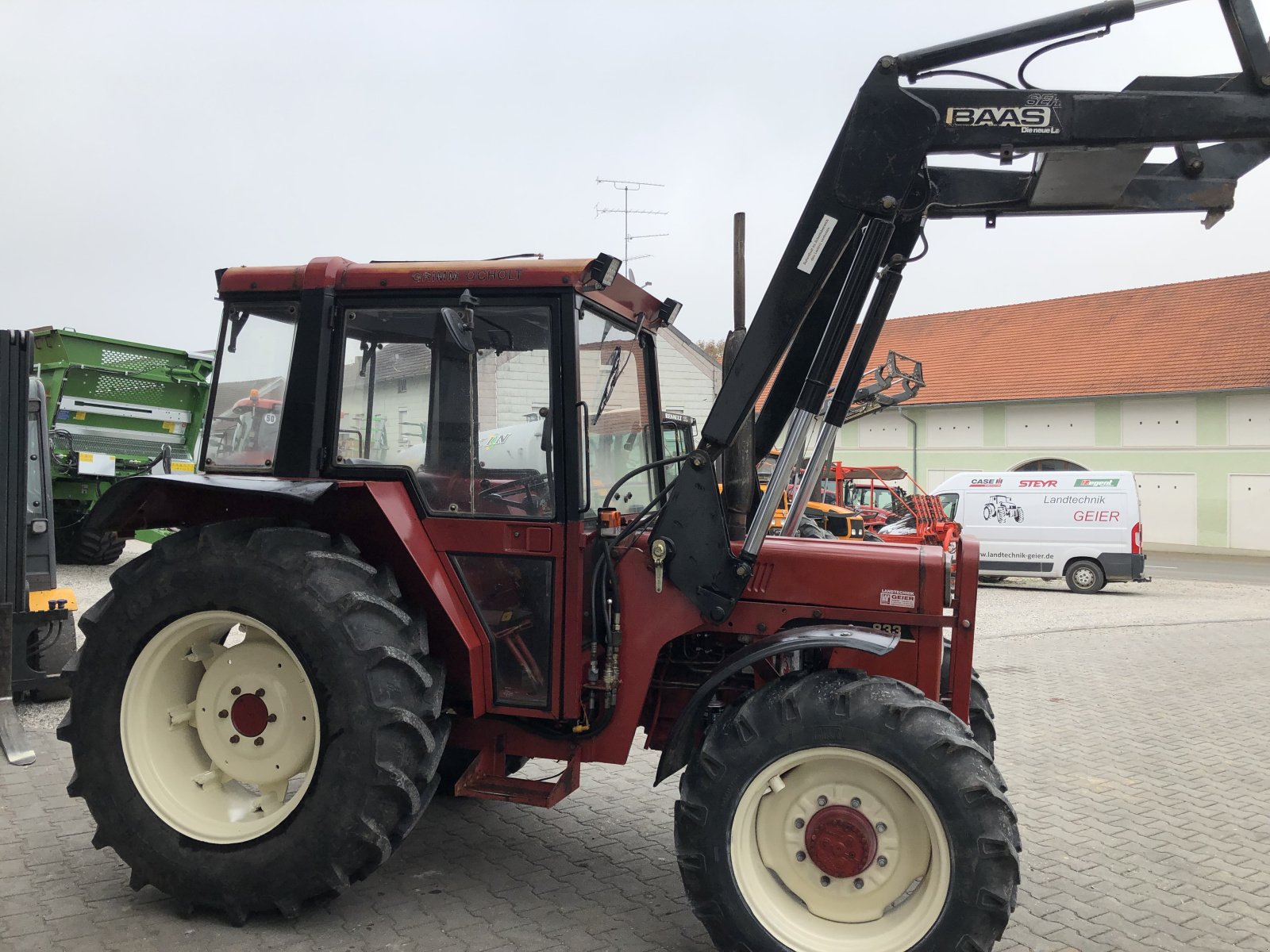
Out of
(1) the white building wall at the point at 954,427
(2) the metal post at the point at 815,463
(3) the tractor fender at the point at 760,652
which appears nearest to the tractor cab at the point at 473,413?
(3) the tractor fender at the point at 760,652

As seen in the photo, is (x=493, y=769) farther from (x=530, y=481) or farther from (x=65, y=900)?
(x=65, y=900)

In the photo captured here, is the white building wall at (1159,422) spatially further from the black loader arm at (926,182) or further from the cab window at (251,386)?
the cab window at (251,386)

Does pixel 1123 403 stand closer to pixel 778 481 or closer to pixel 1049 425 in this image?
pixel 1049 425

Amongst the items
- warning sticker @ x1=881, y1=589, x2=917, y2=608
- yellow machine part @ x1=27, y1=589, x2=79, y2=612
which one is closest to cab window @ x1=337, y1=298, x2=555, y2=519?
warning sticker @ x1=881, y1=589, x2=917, y2=608

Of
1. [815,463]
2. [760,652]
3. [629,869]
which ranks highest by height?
[815,463]

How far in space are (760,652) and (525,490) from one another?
1067 mm

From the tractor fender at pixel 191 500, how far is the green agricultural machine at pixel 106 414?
9.66 m

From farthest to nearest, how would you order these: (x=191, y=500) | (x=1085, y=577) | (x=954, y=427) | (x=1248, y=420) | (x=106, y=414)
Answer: (x=954, y=427), (x=1248, y=420), (x=1085, y=577), (x=106, y=414), (x=191, y=500)

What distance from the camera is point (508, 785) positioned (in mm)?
4156

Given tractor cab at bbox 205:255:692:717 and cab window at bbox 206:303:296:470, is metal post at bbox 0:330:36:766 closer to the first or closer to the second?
cab window at bbox 206:303:296:470

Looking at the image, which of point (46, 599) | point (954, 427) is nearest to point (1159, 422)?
point (954, 427)

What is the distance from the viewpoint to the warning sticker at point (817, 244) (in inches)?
149

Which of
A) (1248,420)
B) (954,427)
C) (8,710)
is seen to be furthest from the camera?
(954,427)

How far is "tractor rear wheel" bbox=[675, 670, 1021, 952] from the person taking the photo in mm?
3393
